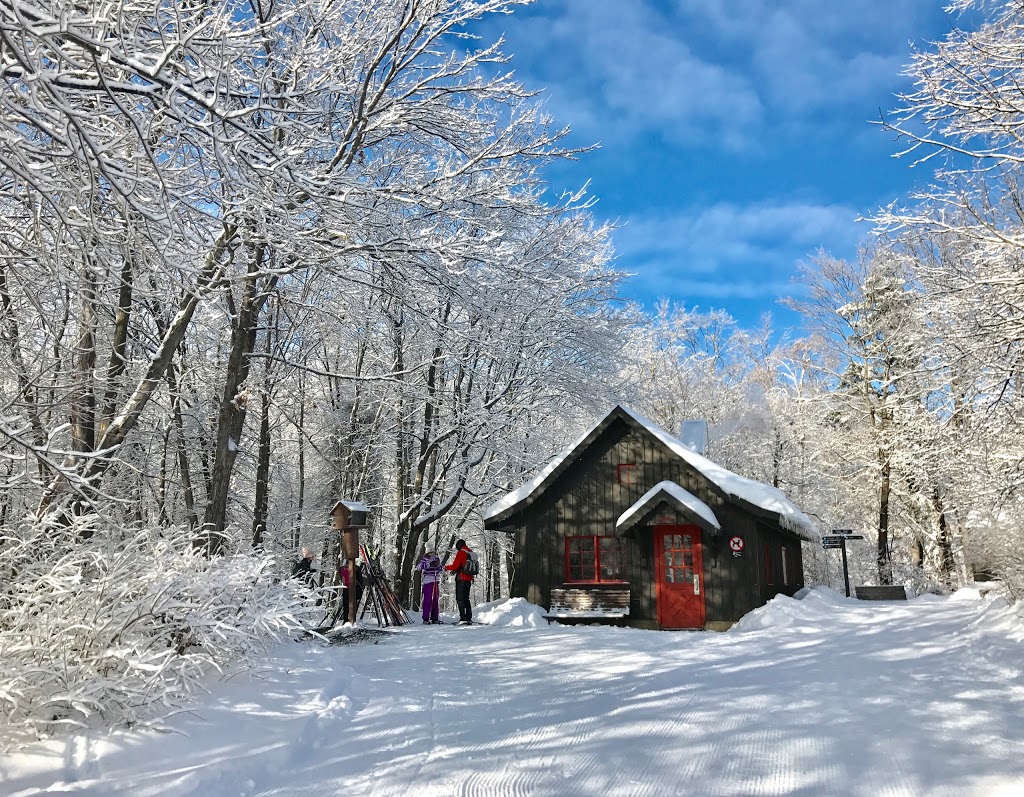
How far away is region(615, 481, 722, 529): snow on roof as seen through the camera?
16.0m

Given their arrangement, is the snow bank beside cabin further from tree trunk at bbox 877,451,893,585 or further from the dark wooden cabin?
tree trunk at bbox 877,451,893,585

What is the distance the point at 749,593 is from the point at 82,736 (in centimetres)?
1409

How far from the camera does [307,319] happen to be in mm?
16391

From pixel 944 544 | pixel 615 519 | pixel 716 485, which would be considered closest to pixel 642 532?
pixel 615 519

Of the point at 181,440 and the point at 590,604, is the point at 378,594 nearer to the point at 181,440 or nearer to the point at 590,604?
the point at 590,604

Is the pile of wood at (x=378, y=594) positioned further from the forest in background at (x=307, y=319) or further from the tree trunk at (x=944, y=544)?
the tree trunk at (x=944, y=544)

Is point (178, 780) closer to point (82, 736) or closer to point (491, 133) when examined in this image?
point (82, 736)

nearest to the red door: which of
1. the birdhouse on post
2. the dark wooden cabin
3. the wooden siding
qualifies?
the dark wooden cabin

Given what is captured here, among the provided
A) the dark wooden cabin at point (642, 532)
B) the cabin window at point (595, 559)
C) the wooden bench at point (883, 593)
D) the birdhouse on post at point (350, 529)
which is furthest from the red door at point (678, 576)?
the wooden bench at point (883, 593)

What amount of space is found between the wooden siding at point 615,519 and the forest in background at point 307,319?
2.94 metres

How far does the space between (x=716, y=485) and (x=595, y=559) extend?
349 centimetres

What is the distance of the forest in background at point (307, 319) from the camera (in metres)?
4.73

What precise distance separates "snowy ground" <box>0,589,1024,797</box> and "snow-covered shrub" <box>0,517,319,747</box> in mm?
308

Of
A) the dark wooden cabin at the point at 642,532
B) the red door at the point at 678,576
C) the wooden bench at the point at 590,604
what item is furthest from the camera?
the wooden bench at the point at 590,604
